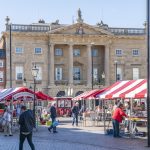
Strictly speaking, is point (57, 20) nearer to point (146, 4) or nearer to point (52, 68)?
point (52, 68)

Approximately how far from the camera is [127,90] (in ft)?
85.2

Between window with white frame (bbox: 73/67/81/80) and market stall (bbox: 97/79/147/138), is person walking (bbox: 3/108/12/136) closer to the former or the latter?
market stall (bbox: 97/79/147/138)

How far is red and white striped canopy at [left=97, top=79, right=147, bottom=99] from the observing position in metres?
24.7

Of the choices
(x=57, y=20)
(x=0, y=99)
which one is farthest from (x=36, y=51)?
(x=0, y=99)

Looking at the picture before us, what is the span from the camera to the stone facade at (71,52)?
7819 centimetres

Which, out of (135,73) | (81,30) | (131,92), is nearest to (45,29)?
(81,30)

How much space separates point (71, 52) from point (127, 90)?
5360cm

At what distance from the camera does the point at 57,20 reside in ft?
283

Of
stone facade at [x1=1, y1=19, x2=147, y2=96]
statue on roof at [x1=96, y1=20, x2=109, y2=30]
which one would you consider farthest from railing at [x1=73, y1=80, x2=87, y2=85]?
statue on roof at [x1=96, y1=20, x2=109, y2=30]

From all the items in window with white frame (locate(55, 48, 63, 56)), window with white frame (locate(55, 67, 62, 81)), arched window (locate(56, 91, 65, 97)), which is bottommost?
arched window (locate(56, 91, 65, 97))

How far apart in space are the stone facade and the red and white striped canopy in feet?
158

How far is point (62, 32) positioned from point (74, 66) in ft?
19.0

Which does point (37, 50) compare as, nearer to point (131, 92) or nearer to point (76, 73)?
point (76, 73)

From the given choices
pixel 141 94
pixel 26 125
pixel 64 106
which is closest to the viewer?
pixel 26 125
